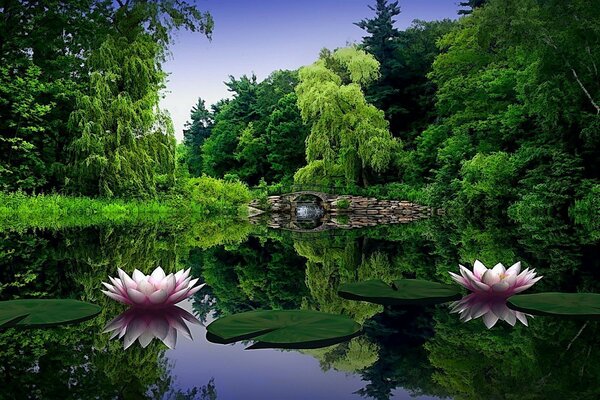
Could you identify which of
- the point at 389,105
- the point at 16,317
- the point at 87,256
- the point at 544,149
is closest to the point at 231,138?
the point at 389,105

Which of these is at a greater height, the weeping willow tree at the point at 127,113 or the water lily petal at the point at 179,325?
the weeping willow tree at the point at 127,113

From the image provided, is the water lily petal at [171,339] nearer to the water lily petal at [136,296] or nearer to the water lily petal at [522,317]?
Answer: the water lily petal at [136,296]

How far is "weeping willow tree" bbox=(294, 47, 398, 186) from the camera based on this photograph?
1870cm

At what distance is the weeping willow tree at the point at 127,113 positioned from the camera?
13.0 meters

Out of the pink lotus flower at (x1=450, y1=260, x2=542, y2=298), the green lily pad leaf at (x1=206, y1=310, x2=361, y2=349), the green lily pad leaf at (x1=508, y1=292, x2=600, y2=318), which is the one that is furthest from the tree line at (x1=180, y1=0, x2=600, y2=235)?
the green lily pad leaf at (x1=206, y1=310, x2=361, y2=349)

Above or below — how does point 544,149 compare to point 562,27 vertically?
below

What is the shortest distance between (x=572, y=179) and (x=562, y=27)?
3.57 m

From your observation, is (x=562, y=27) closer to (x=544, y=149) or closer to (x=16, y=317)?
(x=544, y=149)

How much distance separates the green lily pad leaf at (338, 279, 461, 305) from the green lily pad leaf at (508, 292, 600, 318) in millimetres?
337

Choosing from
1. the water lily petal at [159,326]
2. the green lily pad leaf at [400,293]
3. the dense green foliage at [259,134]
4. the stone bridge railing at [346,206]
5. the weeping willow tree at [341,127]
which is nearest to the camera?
the water lily petal at [159,326]

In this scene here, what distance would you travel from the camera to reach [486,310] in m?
2.24

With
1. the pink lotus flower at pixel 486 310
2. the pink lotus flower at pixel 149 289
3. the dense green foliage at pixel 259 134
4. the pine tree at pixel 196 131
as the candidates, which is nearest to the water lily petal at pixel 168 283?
the pink lotus flower at pixel 149 289

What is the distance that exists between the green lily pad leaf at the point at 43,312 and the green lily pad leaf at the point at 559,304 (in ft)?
6.10

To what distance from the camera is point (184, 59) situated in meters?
25.7
